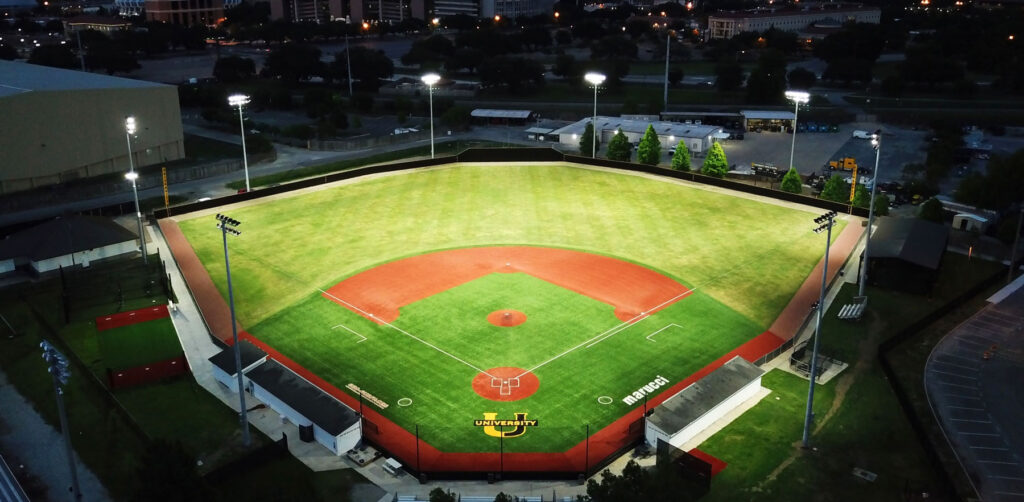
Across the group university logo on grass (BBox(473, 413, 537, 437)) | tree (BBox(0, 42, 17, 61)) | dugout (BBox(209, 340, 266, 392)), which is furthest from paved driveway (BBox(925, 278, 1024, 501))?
tree (BBox(0, 42, 17, 61))

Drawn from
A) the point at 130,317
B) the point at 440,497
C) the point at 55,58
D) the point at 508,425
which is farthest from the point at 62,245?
the point at 55,58

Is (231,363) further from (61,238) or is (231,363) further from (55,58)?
(55,58)

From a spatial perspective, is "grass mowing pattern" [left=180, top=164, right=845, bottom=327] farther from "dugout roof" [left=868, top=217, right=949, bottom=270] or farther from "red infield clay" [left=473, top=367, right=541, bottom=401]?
"red infield clay" [left=473, top=367, right=541, bottom=401]

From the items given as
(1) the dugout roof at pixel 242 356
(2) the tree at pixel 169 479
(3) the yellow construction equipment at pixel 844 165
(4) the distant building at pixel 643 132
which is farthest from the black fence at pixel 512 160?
(2) the tree at pixel 169 479

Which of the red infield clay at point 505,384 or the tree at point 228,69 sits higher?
the tree at point 228,69

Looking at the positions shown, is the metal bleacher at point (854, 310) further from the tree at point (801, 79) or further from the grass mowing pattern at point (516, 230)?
the tree at point (801, 79)

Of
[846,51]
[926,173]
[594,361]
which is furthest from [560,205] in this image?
[846,51]
